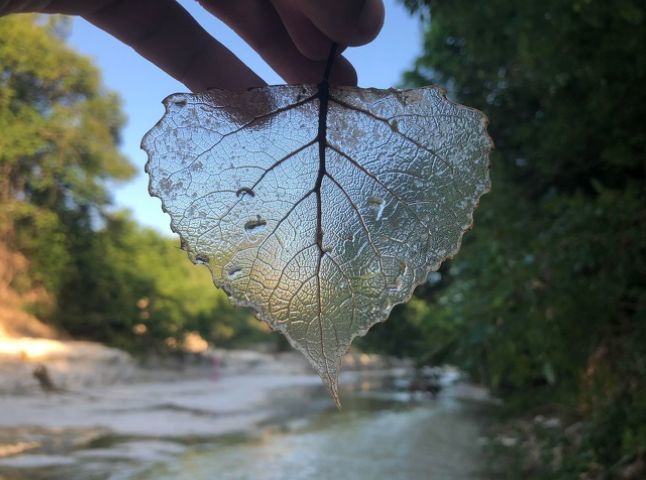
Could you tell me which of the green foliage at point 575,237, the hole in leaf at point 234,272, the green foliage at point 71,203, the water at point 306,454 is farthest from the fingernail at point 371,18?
the green foliage at point 71,203

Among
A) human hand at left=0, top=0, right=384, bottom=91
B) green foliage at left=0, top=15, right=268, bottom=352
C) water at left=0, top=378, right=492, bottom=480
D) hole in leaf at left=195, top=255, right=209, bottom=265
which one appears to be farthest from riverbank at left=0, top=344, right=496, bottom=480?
hole in leaf at left=195, top=255, right=209, bottom=265

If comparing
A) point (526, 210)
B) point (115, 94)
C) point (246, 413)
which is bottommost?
point (246, 413)

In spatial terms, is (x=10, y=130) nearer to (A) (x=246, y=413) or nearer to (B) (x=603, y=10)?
(A) (x=246, y=413)

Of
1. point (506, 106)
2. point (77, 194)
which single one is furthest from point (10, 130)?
point (506, 106)

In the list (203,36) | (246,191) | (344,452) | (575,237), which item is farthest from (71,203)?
(246,191)

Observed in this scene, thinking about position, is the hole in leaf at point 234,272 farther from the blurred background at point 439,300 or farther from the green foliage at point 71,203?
the green foliage at point 71,203
